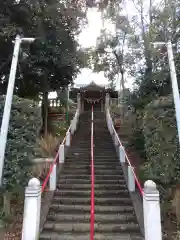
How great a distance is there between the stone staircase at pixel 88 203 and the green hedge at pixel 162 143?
129cm

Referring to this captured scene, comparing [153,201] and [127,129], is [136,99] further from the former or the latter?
[153,201]

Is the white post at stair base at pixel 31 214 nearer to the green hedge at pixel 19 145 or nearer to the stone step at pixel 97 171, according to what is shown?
the green hedge at pixel 19 145

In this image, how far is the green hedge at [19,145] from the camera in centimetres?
612

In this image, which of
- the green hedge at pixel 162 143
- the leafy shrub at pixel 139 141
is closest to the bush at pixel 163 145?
the green hedge at pixel 162 143

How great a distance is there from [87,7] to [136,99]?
5.68 m

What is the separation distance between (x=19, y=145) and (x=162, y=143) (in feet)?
13.2

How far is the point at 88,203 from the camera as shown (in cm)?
661

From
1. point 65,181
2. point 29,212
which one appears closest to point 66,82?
point 65,181

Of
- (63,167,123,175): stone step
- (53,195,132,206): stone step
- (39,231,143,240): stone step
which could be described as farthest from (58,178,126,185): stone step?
(39,231,143,240): stone step

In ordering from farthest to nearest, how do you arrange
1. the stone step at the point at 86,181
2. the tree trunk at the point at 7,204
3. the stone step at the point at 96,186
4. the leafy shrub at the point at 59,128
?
the leafy shrub at the point at 59,128
the stone step at the point at 86,181
the stone step at the point at 96,186
the tree trunk at the point at 7,204

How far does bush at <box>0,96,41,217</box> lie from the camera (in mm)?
6109

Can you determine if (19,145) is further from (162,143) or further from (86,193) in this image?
(162,143)

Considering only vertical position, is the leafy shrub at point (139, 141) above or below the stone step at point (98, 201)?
above

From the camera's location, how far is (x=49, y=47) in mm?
10070
